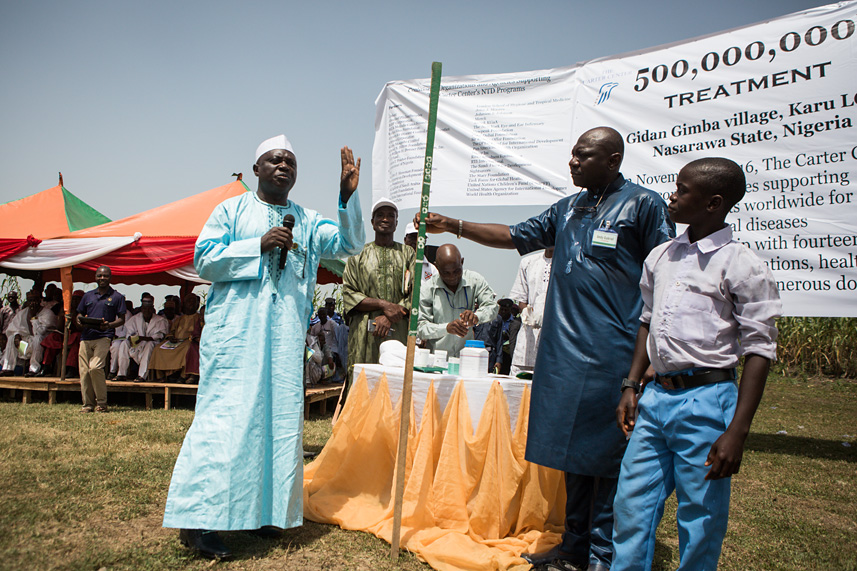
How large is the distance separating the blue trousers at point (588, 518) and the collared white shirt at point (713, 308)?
2.91 feet

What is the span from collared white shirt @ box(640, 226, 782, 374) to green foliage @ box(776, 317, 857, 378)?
54.8ft

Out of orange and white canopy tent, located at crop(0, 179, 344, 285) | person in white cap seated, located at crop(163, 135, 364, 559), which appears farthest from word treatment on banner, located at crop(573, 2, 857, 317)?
orange and white canopy tent, located at crop(0, 179, 344, 285)

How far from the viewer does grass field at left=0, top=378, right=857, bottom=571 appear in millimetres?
2992

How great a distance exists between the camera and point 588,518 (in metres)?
2.99

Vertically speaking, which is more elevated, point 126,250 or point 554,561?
point 126,250

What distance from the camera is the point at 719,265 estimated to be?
7.11 ft

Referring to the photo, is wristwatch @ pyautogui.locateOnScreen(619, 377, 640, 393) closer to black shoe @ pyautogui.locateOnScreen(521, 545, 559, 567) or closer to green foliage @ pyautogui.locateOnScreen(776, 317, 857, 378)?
black shoe @ pyautogui.locateOnScreen(521, 545, 559, 567)

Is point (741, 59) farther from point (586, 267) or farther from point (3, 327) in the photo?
point (3, 327)

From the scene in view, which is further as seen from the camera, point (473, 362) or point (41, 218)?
point (41, 218)

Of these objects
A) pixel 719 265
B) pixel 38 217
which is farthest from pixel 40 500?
pixel 38 217

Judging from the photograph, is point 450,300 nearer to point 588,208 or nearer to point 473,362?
point 473,362

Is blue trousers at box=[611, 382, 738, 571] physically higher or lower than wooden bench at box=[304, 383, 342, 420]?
higher

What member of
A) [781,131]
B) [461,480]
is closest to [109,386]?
[461,480]

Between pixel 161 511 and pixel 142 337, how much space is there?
8.11m
